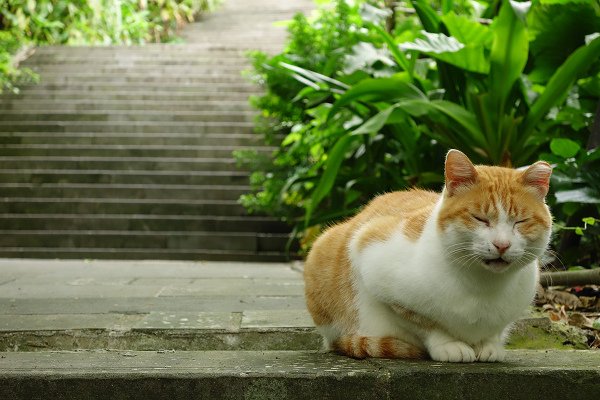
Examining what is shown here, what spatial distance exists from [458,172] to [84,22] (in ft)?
39.3

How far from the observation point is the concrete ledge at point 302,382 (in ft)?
5.29

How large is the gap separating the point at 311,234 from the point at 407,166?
131cm

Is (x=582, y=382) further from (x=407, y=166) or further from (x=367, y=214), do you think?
(x=407, y=166)

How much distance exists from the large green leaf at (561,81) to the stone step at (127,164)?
4495 mm

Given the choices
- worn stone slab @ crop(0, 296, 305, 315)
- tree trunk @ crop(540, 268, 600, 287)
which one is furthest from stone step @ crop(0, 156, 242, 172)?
tree trunk @ crop(540, 268, 600, 287)

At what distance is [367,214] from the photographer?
7.21 feet

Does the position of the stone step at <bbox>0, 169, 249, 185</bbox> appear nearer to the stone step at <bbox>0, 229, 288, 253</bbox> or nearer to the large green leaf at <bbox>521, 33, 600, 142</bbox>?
the stone step at <bbox>0, 229, 288, 253</bbox>

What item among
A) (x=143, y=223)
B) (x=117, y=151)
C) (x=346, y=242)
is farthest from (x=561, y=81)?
(x=117, y=151)

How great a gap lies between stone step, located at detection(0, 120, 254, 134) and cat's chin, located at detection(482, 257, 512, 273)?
6.88m

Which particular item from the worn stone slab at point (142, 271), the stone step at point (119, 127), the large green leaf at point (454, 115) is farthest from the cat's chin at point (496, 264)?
the stone step at point (119, 127)

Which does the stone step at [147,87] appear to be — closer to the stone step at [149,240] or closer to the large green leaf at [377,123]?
the stone step at [149,240]

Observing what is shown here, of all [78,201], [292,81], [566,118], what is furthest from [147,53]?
[566,118]

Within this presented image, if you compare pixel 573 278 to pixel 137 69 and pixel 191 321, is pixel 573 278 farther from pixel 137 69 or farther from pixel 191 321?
pixel 137 69

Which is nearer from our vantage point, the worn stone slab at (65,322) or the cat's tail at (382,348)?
the cat's tail at (382,348)
